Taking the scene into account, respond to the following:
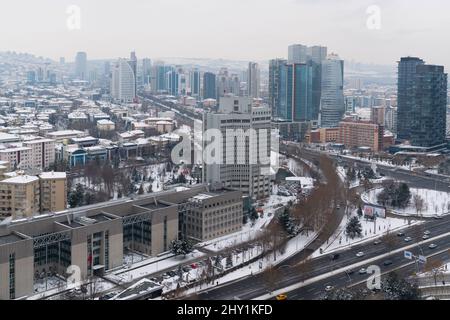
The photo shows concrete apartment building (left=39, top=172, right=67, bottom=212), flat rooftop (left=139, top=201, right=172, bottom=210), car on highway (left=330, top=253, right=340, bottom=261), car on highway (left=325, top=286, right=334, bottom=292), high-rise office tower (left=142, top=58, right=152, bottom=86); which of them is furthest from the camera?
high-rise office tower (left=142, top=58, right=152, bottom=86)

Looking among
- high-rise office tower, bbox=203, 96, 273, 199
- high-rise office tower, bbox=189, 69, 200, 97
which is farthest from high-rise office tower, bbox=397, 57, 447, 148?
high-rise office tower, bbox=189, 69, 200, 97

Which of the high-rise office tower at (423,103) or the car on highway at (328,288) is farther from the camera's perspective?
the high-rise office tower at (423,103)

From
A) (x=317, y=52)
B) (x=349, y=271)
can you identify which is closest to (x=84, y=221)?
(x=349, y=271)

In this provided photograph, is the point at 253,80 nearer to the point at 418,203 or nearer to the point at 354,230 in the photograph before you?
the point at 418,203

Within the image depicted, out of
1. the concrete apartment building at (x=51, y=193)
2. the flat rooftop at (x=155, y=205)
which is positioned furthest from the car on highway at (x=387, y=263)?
the concrete apartment building at (x=51, y=193)

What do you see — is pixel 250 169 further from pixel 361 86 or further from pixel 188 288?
pixel 361 86

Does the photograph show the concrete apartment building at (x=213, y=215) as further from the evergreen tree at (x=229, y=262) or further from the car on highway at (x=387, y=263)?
the car on highway at (x=387, y=263)

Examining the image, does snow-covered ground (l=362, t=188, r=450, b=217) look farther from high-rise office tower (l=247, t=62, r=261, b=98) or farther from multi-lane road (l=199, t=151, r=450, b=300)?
high-rise office tower (l=247, t=62, r=261, b=98)
